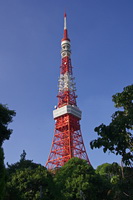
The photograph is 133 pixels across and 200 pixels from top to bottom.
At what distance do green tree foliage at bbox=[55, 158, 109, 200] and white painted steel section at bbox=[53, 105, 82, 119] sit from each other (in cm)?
2468

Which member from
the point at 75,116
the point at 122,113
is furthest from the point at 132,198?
the point at 75,116

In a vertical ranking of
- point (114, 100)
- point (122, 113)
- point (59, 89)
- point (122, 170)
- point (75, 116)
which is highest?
point (59, 89)

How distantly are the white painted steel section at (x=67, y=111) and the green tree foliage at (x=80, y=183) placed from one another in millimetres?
24679

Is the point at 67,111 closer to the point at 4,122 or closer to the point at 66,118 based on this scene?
the point at 66,118

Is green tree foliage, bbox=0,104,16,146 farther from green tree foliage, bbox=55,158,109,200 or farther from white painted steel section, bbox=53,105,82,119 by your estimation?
white painted steel section, bbox=53,105,82,119

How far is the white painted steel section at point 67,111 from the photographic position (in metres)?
51.6

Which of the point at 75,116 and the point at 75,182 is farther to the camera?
the point at 75,116

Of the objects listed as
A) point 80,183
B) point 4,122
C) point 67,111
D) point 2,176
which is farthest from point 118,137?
point 67,111

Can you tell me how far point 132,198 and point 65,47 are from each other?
5187cm

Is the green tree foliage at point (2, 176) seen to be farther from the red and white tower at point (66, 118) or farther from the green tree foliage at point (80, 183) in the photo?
the red and white tower at point (66, 118)

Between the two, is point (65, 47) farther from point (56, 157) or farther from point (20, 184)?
point (20, 184)

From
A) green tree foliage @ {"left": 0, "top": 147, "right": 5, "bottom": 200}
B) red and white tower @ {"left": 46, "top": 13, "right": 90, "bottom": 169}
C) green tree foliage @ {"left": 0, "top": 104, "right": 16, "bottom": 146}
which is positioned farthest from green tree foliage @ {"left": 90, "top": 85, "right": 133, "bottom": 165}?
red and white tower @ {"left": 46, "top": 13, "right": 90, "bottom": 169}

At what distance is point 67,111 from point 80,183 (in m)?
28.1

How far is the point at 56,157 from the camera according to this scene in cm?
4809
